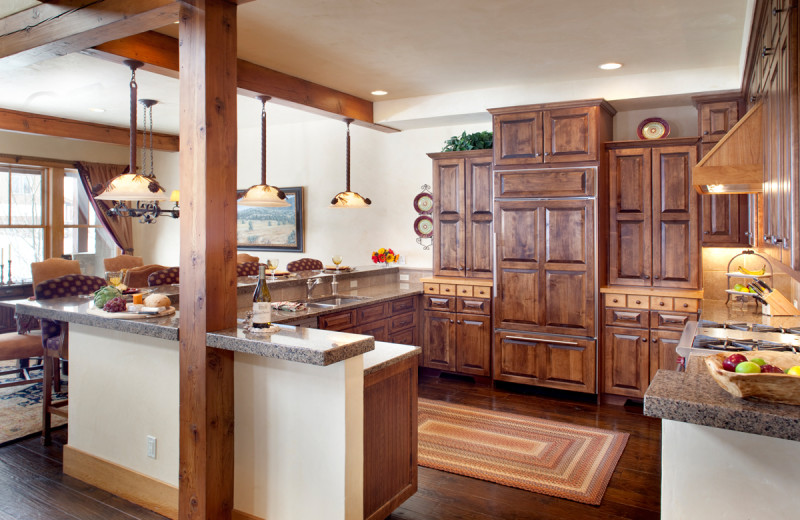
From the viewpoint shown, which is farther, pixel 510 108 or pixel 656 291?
pixel 510 108

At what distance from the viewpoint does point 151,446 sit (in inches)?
114

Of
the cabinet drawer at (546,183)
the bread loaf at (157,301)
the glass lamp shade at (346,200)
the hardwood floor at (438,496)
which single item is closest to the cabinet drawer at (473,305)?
the cabinet drawer at (546,183)

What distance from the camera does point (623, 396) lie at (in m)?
4.68

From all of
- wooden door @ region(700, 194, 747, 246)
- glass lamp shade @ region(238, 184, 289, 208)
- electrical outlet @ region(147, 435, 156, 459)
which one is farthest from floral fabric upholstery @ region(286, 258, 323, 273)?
wooden door @ region(700, 194, 747, 246)

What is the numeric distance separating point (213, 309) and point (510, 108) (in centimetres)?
341

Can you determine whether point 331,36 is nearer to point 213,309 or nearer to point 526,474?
point 213,309

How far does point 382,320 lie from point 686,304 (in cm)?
251

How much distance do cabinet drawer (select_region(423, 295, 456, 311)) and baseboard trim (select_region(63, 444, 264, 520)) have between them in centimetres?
312

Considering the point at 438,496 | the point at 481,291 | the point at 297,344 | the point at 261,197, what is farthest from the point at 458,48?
the point at 438,496

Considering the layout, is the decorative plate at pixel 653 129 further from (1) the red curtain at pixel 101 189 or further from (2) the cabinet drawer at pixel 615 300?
(1) the red curtain at pixel 101 189

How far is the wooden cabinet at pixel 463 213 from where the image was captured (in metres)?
5.39

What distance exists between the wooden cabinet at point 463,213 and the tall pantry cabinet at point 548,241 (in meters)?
0.29

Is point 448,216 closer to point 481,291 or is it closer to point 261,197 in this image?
Answer: point 481,291

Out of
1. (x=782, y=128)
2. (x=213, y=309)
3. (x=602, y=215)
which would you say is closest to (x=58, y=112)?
(x=213, y=309)
